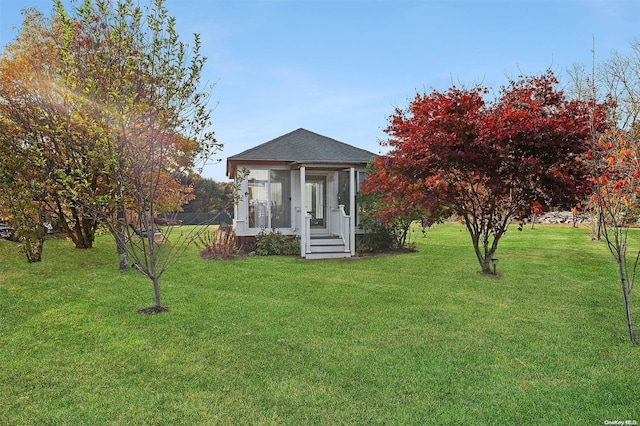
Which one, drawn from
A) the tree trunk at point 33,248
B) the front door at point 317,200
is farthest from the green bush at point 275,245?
the tree trunk at point 33,248

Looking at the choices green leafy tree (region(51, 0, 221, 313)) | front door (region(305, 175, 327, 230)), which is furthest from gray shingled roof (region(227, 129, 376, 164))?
green leafy tree (region(51, 0, 221, 313))

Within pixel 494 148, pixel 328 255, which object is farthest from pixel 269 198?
pixel 494 148

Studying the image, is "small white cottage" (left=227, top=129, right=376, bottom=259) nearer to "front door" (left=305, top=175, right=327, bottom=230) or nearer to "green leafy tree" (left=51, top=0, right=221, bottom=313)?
"front door" (left=305, top=175, right=327, bottom=230)

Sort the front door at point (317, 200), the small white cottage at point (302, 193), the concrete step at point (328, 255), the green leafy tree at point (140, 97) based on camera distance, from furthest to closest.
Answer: the front door at point (317, 200) < the small white cottage at point (302, 193) < the concrete step at point (328, 255) < the green leafy tree at point (140, 97)

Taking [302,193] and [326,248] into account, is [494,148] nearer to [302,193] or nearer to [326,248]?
[302,193]

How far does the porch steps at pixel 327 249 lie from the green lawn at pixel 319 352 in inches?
132

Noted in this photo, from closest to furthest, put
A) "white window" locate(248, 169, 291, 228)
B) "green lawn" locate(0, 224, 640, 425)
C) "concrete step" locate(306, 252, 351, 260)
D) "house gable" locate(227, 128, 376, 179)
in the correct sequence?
"green lawn" locate(0, 224, 640, 425) < "concrete step" locate(306, 252, 351, 260) < "house gable" locate(227, 128, 376, 179) < "white window" locate(248, 169, 291, 228)

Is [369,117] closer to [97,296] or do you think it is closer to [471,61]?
[471,61]

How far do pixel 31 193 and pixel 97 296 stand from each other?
4.52 meters

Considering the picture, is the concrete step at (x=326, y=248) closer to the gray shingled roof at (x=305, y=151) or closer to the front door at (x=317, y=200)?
the front door at (x=317, y=200)

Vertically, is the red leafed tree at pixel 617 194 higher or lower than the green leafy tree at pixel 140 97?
lower

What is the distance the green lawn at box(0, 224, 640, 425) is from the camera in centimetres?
317

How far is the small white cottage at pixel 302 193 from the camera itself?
1232cm

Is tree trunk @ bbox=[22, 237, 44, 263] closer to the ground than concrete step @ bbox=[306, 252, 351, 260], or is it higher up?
higher up
